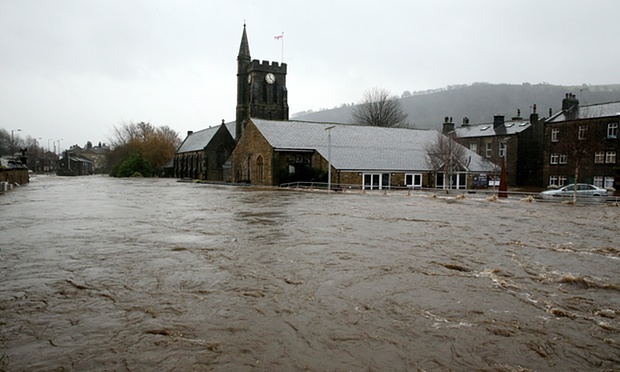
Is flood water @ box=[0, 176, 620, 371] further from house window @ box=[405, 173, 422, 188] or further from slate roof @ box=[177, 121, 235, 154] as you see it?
slate roof @ box=[177, 121, 235, 154]

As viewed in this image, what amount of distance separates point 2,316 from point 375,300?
223 inches

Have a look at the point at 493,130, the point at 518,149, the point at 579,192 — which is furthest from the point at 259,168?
the point at 518,149

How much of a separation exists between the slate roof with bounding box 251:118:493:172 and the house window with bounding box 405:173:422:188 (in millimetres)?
609

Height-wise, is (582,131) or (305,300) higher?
(582,131)

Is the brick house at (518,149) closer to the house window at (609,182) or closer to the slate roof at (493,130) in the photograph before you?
the slate roof at (493,130)

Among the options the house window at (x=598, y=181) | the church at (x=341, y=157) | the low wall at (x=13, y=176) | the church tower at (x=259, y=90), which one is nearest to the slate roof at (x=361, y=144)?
the church at (x=341, y=157)

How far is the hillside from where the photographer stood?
8562 cm

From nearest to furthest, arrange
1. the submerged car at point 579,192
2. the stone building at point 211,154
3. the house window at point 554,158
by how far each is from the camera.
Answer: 1. the submerged car at point 579,192
2. the house window at point 554,158
3. the stone building at point 211,154

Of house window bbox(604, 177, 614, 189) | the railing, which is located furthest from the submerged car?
house window bbox(604, 177, 614, 189)

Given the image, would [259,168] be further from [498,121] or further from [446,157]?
[498,121]

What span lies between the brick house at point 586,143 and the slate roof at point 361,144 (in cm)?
626

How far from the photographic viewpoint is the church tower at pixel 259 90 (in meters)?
66.7

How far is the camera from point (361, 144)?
45969mm

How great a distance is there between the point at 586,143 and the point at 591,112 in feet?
25.7
